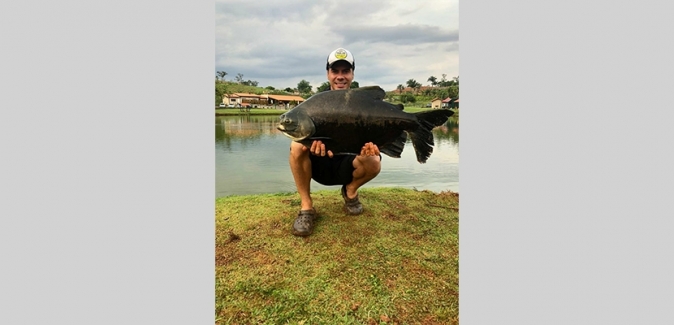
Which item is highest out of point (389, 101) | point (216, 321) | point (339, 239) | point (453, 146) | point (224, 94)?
point (224, 94)

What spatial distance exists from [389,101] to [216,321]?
2100 millimetres

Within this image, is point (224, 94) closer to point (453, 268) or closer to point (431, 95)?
point (431, 95)

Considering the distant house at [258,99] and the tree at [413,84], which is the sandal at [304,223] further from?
the tree at [413,84]

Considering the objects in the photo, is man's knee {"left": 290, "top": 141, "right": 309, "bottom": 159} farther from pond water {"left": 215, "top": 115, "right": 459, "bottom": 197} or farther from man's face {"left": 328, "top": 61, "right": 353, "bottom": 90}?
man's face {"left": 328, "top": 61, "right": 353, "bottom": 90}

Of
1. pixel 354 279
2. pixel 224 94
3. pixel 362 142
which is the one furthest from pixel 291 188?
pixel 354 279

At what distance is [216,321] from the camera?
1996mm

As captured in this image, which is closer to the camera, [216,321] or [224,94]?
[216,321]

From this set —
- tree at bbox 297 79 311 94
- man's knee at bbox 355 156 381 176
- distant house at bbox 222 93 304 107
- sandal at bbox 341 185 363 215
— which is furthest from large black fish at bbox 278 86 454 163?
sandal at bbox 341 185 363 215

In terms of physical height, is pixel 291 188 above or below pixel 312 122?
below

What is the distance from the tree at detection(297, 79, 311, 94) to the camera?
3.32 metres

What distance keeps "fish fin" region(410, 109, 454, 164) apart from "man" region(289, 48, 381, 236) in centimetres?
58

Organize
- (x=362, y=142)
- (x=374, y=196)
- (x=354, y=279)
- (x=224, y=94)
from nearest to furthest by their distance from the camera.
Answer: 1. (x=354, y=279)
2. (x=362, y=142)
3. (x=374, y=196)
4. (x=224, y=94)

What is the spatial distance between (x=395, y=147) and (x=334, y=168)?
1067mm

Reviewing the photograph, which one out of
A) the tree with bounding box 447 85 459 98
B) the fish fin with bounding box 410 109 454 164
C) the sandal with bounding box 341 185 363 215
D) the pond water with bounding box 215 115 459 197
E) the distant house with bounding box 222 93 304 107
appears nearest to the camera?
the fish fin with bounding box 410 109 454 164
